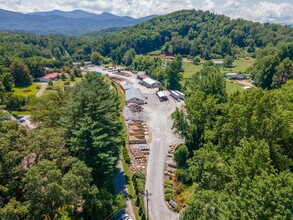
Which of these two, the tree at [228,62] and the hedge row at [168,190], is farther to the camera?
the tree at [228,62]

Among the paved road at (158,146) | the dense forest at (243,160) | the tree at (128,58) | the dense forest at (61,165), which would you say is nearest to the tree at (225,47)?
the tree at (128,58)

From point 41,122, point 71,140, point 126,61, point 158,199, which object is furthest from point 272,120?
point 126,61

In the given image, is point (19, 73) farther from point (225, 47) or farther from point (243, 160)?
point (225, 47)

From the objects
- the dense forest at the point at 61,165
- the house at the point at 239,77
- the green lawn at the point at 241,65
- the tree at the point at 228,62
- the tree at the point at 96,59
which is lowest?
the tree at the point at 96,59

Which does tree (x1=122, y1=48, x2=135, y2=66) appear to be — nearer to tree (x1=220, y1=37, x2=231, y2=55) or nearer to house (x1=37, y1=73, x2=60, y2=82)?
house (x1=37, y1=73, x2=60, y2=82)

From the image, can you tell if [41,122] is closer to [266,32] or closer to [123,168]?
[123,168]

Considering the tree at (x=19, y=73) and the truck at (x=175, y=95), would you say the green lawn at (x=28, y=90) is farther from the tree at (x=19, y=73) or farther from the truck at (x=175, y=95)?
the truck at (x=175, y=95)

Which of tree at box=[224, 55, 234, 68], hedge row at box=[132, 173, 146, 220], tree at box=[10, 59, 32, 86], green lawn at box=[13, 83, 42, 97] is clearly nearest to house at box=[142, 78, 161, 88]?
green lawn at box=[13, 83, 42, 97]
